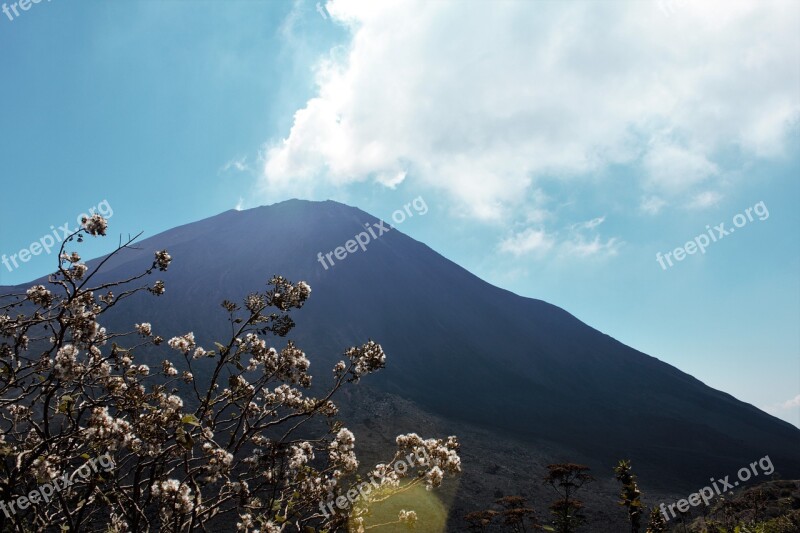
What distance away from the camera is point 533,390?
70125 mm

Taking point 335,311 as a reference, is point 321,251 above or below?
above

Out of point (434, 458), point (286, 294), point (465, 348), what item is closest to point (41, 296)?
point (286, 294)

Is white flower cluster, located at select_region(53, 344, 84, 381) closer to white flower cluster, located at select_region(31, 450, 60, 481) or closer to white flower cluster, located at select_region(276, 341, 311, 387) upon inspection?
white flower cluster, located at select_region(31, 450, 60, 481)

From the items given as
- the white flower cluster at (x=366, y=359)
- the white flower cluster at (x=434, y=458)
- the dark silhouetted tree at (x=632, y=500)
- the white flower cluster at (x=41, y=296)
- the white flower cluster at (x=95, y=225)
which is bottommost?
the dark silhouetted tree at (x=632, y=500)

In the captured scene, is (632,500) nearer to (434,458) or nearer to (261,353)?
(434,458)

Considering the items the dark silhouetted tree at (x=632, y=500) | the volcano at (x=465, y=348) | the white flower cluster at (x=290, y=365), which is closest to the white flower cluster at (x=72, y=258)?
the white flower cluster at (x=290, y=365)

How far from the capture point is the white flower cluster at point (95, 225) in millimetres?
5223

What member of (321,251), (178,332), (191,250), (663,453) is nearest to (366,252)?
(321,251)

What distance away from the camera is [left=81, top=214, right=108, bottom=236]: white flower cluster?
5.22 meters

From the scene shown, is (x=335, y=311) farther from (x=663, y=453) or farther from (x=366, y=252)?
(x=663, y=453)

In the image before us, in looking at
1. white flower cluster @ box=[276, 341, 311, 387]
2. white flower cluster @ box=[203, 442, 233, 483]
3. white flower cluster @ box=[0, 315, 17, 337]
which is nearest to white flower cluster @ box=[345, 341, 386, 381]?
white flower cluster @ box=[276, 341, 311, 387]

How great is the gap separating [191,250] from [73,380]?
108294 mm

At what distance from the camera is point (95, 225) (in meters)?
5.25

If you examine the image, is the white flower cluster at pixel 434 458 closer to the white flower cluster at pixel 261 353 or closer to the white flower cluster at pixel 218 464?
the white flower cluster at pixel 261 353
